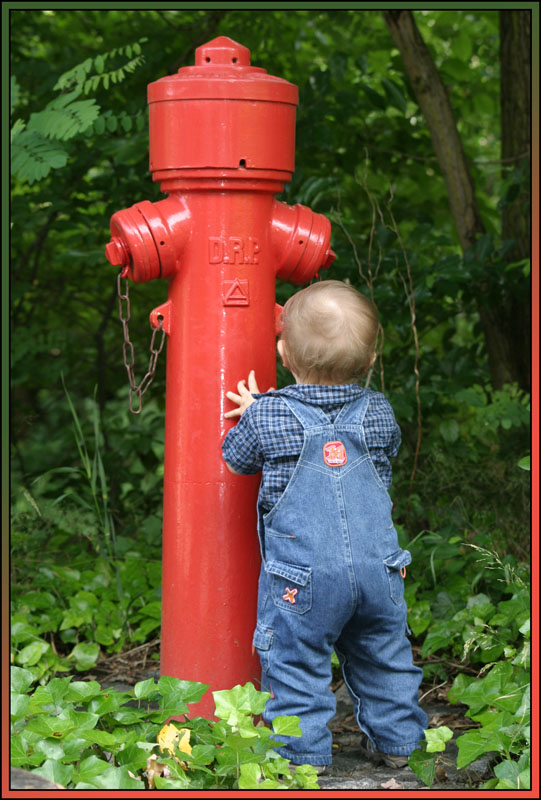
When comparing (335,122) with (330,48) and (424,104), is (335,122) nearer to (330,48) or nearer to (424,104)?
(424,104)

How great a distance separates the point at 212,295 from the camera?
8.46 feet

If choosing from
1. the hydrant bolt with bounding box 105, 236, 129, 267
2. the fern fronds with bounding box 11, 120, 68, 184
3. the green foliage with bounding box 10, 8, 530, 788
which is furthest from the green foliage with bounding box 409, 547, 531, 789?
the fern fronds with bounding box 11, 120, 68, 184

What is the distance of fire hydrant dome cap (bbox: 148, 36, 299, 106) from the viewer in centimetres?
250

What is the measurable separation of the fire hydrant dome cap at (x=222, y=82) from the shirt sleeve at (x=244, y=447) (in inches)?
31.4

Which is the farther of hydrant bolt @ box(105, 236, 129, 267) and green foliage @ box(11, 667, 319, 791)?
hydrant bolt @ box(105, 236, 129, 267)

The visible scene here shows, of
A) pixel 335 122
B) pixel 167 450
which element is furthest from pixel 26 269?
pixel 167 450

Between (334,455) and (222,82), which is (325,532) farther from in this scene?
(222,82)

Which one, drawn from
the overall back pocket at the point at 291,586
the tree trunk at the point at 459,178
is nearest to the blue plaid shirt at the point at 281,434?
the overall back pocket at the point at 291,586

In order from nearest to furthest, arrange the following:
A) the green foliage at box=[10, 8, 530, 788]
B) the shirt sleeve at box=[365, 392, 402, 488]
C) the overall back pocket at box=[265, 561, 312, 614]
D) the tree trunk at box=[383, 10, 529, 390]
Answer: the overall back pocket at box=[265, 561, 312, 614] < the shirt sleeve at box=[365, 392, 402, 488] < the green foliage at box=[10, 8, 530, 788] < the tree trunk at box=[383, 10, 529, 390]

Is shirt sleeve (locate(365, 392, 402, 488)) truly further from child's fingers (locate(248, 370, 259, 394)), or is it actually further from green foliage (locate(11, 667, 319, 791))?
green foliage (locate(11, 667, 319, 791))

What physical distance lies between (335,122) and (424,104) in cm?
39

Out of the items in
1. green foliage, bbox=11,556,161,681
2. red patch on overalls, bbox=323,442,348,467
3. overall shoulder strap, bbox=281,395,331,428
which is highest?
overall shoulder strap, bbox=281,395,331,428

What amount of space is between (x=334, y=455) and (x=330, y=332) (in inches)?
11.6

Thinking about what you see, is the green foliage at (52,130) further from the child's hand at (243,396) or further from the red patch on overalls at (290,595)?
the red patch on overalls at (290,595)
